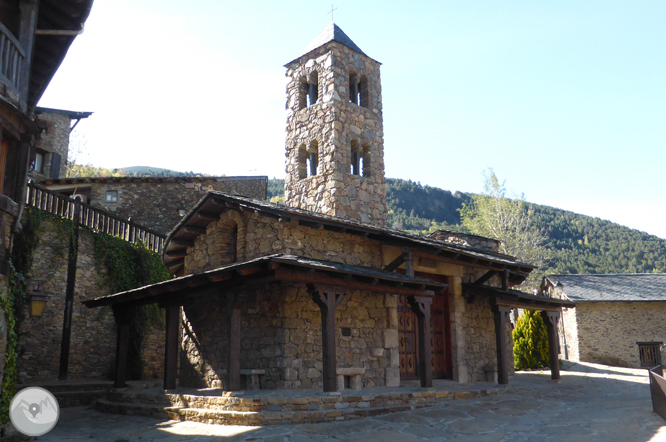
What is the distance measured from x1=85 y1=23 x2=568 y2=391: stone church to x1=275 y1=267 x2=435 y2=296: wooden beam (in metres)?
0.02

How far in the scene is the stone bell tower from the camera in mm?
16203

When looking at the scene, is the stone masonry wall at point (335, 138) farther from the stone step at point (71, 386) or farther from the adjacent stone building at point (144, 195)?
the stone step at point (71, 386)

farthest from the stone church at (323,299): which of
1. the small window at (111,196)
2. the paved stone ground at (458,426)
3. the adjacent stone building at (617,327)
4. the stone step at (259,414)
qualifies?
the adjacent stone building at (617,327)

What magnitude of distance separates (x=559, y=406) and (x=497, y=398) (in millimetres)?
1188

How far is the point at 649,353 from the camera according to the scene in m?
22.2

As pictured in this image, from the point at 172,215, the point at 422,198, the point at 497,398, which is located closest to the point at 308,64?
the point at 172,215

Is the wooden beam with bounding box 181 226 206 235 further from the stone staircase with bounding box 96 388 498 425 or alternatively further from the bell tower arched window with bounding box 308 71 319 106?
the bell tower arched window with bounding box 308 71 319 106

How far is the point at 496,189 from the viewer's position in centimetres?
3222

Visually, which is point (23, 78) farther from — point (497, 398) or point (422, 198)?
point (422, 198)

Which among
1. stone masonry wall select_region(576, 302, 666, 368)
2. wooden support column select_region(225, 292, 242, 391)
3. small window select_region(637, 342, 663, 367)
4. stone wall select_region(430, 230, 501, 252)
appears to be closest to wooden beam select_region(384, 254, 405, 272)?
wooden support column select_region(225, 292, 242, 391)

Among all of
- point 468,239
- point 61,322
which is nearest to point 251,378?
point 61,322

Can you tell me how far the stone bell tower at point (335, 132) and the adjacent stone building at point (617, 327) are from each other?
38.1 ft

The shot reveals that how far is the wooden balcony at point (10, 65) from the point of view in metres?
7.15

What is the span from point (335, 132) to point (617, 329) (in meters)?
15.8
